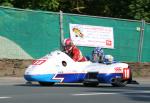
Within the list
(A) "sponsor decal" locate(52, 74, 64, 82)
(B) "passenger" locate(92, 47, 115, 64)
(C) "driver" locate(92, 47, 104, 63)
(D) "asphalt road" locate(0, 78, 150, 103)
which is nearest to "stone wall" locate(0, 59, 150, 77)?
(C) "driver" locate(92, 47, 104, 63)

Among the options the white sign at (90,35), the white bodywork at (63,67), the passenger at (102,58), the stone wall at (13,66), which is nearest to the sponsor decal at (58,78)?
the white bodywork at (63,67)

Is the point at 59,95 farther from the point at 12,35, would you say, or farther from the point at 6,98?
the point at 12,35

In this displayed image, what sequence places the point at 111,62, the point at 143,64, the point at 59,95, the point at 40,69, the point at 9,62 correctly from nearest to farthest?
the point at 59,95 → the point at 40,69 → the point at 111,62 → the point at 9,62 → the point at 143,64

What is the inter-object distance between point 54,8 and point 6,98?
19611 millimetres

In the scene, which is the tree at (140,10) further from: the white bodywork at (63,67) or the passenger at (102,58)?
the white bodywork at (63,67)

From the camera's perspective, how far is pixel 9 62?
2280cm

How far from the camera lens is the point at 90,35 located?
24.9 metres

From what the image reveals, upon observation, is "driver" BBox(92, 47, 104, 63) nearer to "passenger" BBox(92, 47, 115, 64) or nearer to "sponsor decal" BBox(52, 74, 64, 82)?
"passenger" BBox(92, 47, 115, 64)

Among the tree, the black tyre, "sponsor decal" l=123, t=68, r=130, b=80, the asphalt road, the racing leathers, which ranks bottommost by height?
the black tyre

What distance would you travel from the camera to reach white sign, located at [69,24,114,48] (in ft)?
80.8

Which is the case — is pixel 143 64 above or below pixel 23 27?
below

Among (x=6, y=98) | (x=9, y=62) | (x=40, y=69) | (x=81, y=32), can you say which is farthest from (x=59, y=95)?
(x=81, y=32)

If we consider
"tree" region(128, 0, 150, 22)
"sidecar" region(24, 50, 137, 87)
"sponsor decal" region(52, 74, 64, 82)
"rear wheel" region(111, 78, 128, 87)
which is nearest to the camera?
"sidecar" region(24, 50, 137, 87)

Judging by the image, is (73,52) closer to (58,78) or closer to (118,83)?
(58,78)
